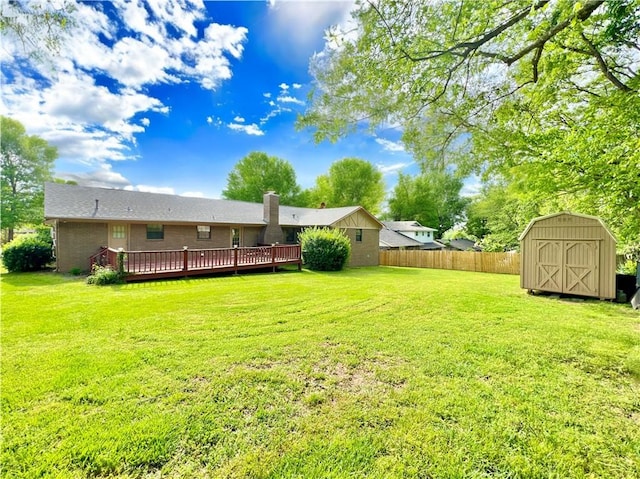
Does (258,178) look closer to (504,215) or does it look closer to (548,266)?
(504,215)

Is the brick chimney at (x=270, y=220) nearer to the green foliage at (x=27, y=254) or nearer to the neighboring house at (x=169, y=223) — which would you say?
the neighboring house at (x=169, y=223)

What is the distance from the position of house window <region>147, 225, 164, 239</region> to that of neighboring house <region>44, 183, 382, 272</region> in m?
0.04

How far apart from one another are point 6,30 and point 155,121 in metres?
14.2

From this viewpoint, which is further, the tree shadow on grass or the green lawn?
the tree shadow on grass

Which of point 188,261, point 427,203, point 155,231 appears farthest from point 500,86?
point 427,203

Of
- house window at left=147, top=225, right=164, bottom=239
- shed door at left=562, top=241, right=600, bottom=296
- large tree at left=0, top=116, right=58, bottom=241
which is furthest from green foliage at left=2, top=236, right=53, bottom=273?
shed door at left=562, top=241, right=600, bottom=296

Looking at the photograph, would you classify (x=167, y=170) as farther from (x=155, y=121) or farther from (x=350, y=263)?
(x=350, y=263)

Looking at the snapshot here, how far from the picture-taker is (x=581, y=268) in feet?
28.1

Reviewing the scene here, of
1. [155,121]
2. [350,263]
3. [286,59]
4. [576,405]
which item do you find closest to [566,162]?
[576,405]

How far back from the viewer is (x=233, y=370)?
3533 mm

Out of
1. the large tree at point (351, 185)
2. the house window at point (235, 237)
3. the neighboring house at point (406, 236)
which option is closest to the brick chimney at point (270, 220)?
the house window at point (235, 237)

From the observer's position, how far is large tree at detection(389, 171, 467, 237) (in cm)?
4453

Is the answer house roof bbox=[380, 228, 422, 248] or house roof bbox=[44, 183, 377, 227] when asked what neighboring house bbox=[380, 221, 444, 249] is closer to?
house roof bbox=[380, 228, 422, 248]

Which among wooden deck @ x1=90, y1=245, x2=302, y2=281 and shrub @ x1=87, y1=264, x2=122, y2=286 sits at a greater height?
wooden deck @ x1=90, y1=245, x2=302, y2=281
